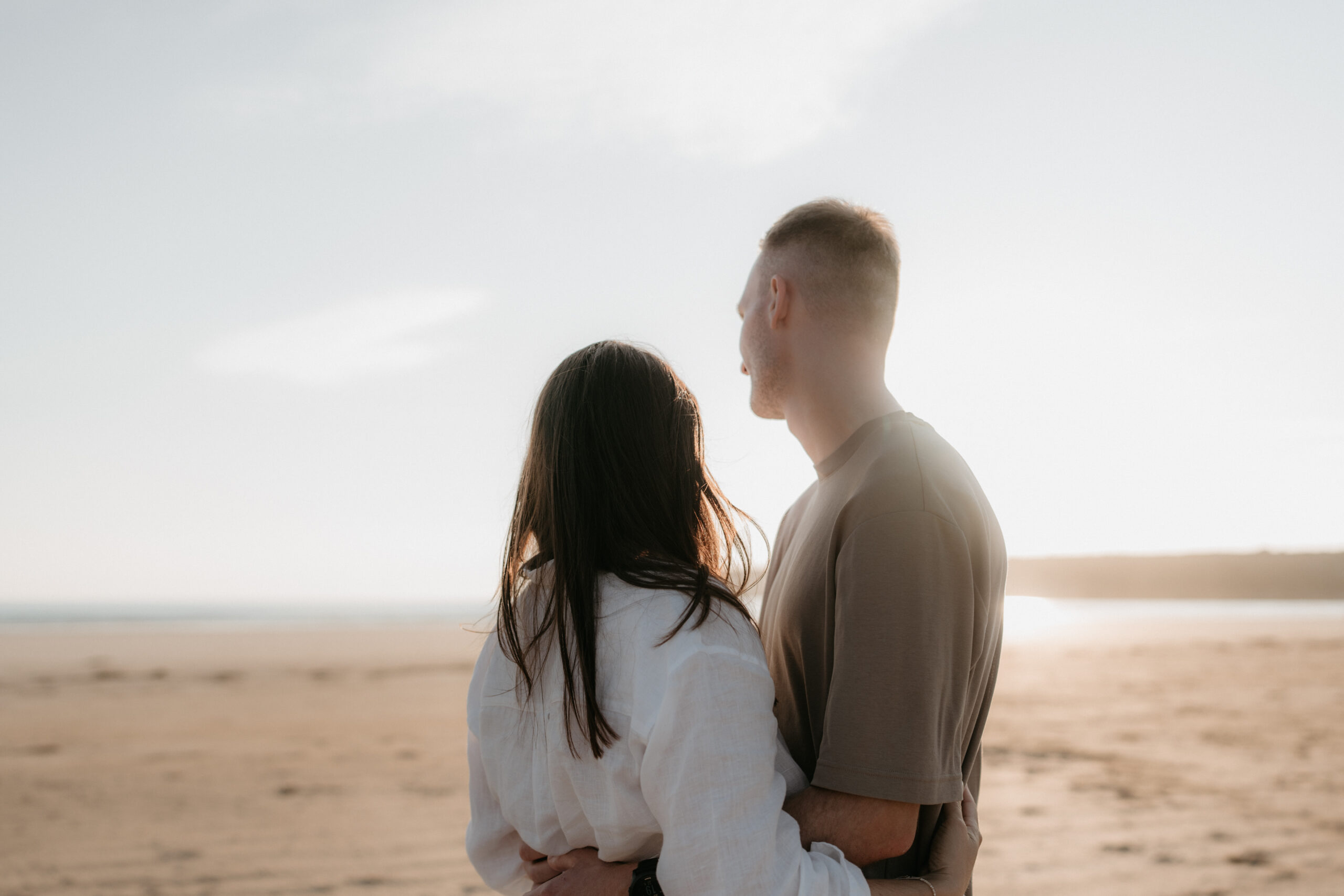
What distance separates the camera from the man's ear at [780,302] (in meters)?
2.13

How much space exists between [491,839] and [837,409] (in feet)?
4.06

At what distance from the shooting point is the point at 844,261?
82.2 inches

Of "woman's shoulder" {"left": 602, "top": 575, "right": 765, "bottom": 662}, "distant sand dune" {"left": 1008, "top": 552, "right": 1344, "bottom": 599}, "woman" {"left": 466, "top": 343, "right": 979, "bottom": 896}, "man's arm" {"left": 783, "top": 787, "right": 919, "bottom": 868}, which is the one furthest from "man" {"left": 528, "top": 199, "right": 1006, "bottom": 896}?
"distant sand dune" {"left": 1008, "top": 552, "right": 1344, "bottom": 599}

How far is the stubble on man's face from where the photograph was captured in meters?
2.16

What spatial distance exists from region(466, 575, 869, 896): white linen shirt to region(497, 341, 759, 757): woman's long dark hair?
0.04 meters

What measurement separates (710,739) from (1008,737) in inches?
293

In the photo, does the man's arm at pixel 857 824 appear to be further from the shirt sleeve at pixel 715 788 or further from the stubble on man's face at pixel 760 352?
the stubble on man's face at pixel 760 352

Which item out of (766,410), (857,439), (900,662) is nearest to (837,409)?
(857,439)

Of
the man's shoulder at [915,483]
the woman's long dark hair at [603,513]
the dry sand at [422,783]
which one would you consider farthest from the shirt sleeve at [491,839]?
the dry sand at [422,783]

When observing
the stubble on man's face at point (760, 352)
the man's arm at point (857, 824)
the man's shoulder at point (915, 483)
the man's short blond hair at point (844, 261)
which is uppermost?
the man's short blond hair at point (844, 261)

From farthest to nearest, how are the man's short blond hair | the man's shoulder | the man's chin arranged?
the man's chin
the man's short blond hair
the man's shoulder

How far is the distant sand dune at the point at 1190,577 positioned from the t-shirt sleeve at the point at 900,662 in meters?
33.8

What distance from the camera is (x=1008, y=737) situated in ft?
25.8

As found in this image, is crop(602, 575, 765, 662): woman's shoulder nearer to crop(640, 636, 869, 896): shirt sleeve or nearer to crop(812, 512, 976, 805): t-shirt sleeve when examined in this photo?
crop(640, 636, 869, 896): shirt sleeve
